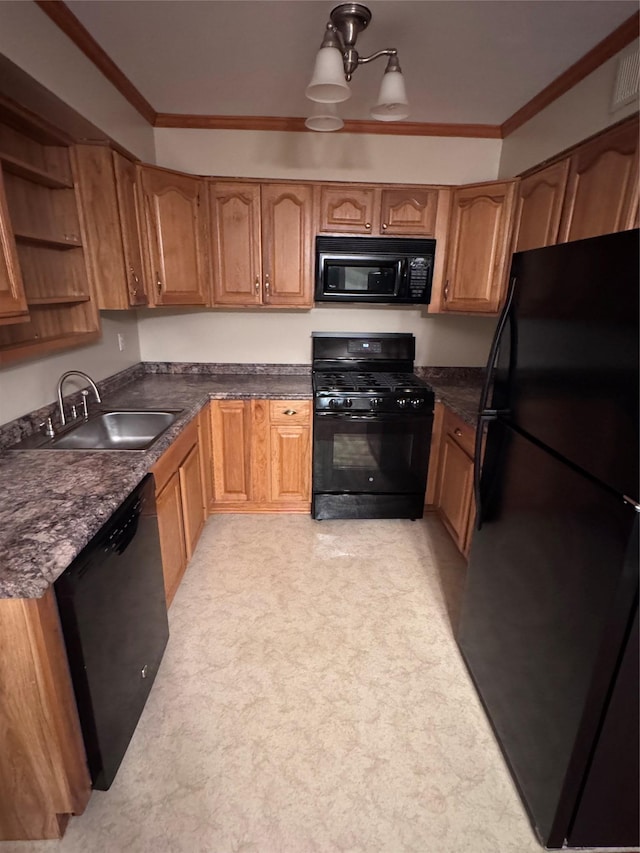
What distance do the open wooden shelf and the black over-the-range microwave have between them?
57.1 inches

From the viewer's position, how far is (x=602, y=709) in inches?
40.3

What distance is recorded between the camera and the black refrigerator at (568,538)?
0.95 metres

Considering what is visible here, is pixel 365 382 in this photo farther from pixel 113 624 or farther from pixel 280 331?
pixel 113 624

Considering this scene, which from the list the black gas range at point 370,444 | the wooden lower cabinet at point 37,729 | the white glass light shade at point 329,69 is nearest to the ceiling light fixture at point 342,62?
the white glass light shade at point 329,69

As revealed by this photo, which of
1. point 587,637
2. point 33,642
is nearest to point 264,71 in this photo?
point 33,642

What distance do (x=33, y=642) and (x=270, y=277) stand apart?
7.80ft

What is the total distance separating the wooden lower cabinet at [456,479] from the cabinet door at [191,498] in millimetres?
1536

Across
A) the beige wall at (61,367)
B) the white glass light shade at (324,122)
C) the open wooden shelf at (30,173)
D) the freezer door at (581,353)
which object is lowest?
the beige wall at (61,367)

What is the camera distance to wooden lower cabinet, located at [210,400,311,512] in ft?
8.98

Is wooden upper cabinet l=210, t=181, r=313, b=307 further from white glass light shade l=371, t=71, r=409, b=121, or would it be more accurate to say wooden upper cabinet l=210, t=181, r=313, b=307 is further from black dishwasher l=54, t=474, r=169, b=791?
black dishwasher l=54, t=474, r=169, b=791

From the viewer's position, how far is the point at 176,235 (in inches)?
101

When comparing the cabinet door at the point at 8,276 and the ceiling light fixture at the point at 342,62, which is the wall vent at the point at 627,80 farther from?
the cabinet door at the point at 8,276

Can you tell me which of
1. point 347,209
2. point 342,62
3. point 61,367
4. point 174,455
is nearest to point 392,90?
point 342,62

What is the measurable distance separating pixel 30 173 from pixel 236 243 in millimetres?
1273
